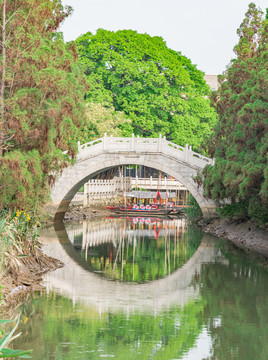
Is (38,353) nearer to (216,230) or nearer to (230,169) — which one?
(230,169)

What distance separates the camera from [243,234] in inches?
919

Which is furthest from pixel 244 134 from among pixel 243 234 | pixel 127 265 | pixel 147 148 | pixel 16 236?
pixel 16 236

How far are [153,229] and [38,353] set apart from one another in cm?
2170

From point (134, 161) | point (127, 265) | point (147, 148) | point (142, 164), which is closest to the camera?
point (127, 265)

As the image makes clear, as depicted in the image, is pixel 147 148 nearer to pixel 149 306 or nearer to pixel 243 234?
pixel 243 234

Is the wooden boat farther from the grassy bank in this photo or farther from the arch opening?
the grassy bank

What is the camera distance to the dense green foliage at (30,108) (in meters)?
→ 13.0

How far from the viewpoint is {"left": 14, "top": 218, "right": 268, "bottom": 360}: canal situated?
828 cm

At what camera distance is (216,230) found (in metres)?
26.2

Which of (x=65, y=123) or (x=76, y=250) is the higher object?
(x=65, y=123)

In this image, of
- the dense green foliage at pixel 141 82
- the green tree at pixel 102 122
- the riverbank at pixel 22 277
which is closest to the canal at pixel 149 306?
the riverbank at pixel 22 277

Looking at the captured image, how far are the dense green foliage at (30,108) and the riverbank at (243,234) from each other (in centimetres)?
849

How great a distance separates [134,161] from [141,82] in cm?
953

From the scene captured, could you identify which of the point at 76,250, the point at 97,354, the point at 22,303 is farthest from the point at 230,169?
the point at 97,354
